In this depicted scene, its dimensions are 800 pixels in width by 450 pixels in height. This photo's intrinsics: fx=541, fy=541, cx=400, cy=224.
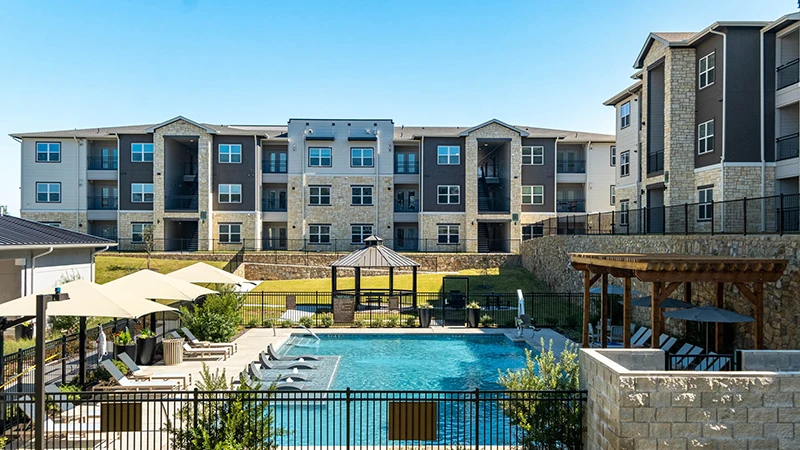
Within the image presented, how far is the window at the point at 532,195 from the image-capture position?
4428 centimetres

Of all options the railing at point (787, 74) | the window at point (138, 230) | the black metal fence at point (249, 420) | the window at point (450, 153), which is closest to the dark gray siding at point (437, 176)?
the window at point (450, 153)

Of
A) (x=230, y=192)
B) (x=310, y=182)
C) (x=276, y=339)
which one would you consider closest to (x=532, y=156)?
(x=310, y=182)

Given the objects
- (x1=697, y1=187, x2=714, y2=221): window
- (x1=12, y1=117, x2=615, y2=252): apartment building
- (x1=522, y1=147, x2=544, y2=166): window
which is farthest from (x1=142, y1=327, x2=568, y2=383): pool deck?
(x1=522, y1=147, x2=544, y2=166): window

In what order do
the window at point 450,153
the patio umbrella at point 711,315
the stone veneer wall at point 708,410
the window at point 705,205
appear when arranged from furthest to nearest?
the window at point 450,153 < the window at point 705,205 < the patio umbrella at point 711,315 < the stone veneer wall at point 708,410

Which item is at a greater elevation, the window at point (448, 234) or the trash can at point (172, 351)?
the window at point (448, 234)

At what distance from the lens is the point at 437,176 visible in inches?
1736

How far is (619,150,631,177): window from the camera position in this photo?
3251cm

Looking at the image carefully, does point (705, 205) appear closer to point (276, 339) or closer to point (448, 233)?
point (276, 339)

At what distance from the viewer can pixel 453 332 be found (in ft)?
71.4

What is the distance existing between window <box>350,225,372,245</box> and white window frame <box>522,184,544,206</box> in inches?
A: 510

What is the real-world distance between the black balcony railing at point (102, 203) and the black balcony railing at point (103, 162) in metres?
2.56

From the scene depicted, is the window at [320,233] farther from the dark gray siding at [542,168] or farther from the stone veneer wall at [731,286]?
the stone veneer wall at [731,286]

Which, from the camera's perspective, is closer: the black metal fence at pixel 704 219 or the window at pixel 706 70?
the black metal fence at pixel 704 219

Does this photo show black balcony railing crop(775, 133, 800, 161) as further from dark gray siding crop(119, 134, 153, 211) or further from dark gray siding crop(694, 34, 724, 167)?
dark gray siding crop(119, 134, 153, 211)
